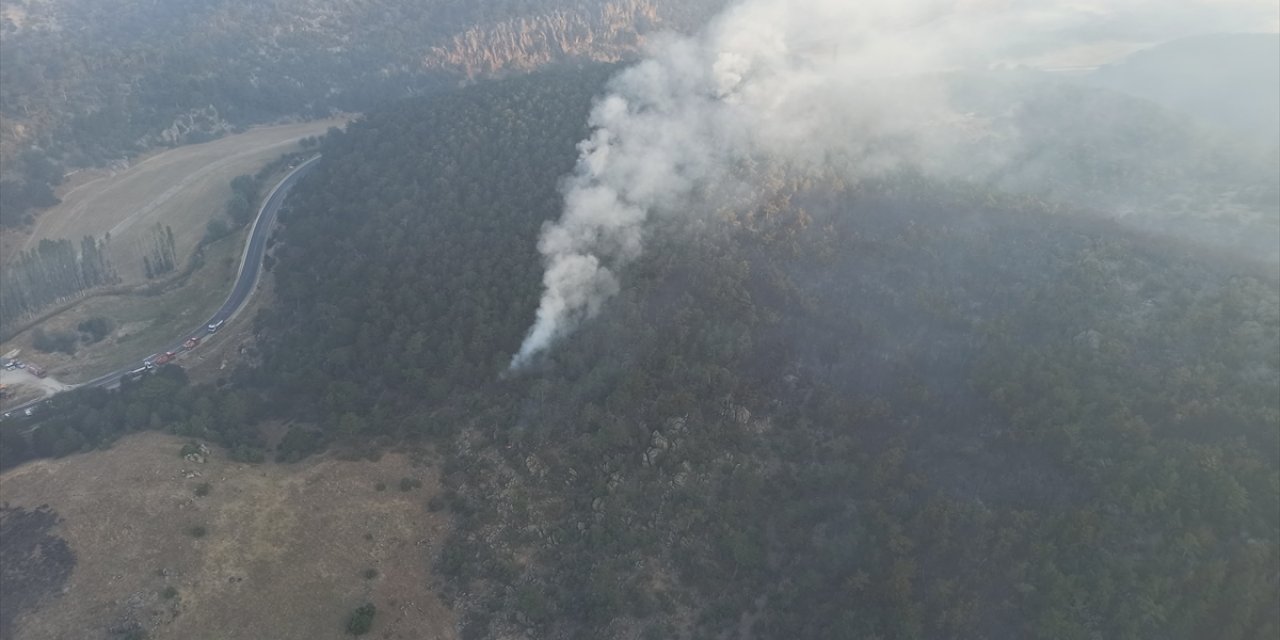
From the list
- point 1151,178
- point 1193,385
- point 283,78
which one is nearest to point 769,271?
point 1193,385

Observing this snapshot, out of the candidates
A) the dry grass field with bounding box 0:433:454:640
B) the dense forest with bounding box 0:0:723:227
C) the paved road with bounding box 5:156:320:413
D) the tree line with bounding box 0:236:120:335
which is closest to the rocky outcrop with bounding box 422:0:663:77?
the dense forest with bounding box 0:0:723:227

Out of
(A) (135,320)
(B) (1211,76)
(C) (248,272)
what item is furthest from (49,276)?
(B) (1211,76)

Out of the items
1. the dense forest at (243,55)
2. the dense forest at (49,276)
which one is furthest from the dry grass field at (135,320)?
the dense forest at (243,55)

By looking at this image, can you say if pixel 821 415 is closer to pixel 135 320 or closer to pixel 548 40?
pixel 135 320

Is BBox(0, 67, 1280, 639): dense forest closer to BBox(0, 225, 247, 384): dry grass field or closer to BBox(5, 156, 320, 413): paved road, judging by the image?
BBox(5, 156, 320, 413): paved road

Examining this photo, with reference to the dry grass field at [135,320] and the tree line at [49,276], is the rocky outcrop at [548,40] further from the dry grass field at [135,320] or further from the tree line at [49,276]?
the tree line at [49,276]

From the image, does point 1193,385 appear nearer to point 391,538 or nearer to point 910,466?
point 910,466
